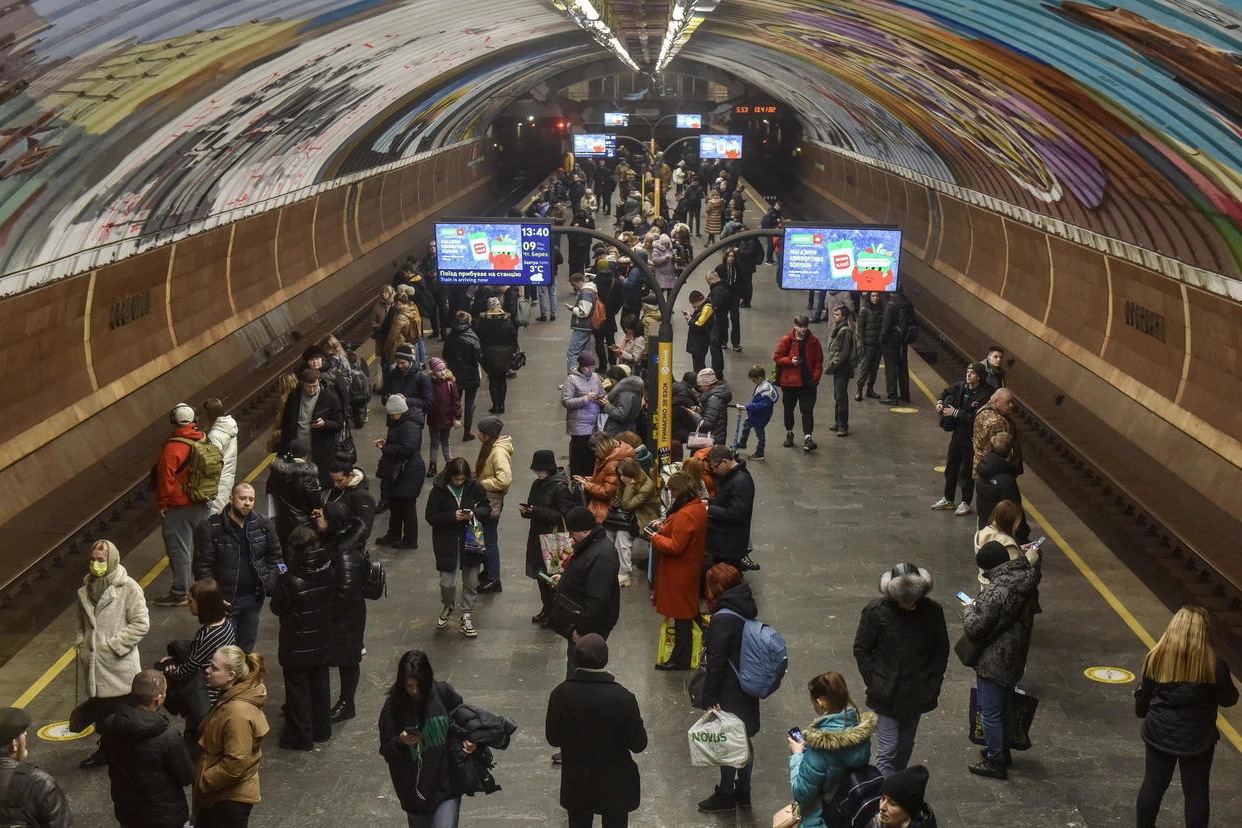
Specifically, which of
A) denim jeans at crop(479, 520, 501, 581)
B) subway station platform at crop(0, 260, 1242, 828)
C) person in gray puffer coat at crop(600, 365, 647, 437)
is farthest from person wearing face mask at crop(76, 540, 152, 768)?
person in gray puffer coat at crop(600, 365, 647, 437)

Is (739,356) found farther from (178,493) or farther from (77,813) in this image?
(77,813)

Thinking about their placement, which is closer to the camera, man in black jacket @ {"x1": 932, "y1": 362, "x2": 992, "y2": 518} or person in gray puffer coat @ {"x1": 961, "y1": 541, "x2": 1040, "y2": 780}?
person in gray puffer coat @ {"x1": 961, "y1": 541, "x2": 1040, "y2": 780}

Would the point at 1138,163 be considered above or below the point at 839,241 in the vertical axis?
above

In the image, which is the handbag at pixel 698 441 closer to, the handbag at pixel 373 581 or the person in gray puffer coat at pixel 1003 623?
the handbag at pixel 373 581

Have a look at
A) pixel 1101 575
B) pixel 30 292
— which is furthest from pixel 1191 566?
pixel 30 292

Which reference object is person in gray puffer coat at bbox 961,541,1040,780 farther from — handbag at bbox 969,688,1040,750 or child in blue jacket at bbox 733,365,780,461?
child in blue jacket at bbox 733,365,780,461

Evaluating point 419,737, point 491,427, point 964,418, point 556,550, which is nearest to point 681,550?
point 556,550

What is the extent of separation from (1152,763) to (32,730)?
678 centimetres

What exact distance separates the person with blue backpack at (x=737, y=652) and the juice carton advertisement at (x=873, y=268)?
354 inches

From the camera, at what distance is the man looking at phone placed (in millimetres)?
10359

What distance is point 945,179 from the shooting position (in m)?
29.3

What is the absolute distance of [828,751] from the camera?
281 inches

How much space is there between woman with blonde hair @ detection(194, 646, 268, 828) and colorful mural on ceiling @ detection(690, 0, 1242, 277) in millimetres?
6372

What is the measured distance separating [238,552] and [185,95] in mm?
6821
